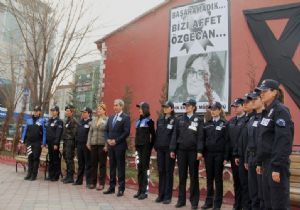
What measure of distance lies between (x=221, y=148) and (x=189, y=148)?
58cm

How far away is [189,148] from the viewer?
7.23m

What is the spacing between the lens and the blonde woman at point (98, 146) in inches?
350

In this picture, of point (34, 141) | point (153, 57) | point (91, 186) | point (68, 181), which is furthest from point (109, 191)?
point (153, 57)

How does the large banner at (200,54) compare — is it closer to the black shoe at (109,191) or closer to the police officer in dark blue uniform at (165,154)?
the police officer in dark blue uniform at (165,154)

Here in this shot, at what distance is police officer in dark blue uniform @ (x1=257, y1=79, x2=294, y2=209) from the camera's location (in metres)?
4.55

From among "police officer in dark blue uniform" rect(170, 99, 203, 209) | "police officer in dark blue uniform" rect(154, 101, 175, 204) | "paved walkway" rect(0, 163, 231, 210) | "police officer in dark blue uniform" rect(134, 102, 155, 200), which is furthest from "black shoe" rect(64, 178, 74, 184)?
"police officer in dark blue uniform" rect(170, 99, 203, 209)

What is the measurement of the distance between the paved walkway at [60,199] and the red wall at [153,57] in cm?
→ 695

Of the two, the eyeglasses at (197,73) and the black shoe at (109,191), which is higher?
the eyeglasses at (197,73)

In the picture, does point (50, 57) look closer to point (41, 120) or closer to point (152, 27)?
point (152, 27)

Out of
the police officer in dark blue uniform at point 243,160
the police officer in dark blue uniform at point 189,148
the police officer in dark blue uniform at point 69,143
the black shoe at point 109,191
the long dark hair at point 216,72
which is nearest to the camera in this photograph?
the police officer in dark blue uniform at point 243,160

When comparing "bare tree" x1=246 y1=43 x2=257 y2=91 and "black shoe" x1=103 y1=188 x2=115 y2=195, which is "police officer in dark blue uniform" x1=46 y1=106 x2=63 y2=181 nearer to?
"black shoe" x1=103 y1=188 x2=115 y2=195

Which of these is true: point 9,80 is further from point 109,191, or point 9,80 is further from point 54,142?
point 109,191

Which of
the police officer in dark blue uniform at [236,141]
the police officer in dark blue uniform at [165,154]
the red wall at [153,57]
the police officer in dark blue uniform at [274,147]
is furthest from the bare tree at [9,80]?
the police officer in dark blue uniform at [274,147]

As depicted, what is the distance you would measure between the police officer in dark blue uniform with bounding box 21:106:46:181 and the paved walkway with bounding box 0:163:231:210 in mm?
588
